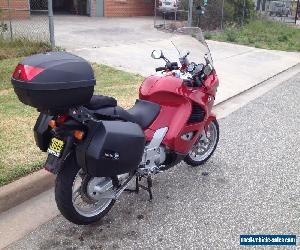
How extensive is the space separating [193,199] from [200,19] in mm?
13944

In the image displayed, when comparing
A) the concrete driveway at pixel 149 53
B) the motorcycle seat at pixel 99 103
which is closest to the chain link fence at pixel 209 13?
the concrete driveway at pixel 149 53

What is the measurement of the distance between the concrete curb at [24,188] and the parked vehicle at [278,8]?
21392mm

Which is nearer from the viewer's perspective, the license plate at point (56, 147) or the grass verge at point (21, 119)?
the license plate at point (56, 147)

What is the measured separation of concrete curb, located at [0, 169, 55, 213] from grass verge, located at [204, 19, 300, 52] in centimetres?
1094

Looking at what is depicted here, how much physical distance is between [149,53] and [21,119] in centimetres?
601

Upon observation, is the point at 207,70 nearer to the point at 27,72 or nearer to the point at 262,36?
the point at 27,72

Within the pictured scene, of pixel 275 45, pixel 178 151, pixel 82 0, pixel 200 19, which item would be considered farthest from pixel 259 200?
pixel 82 0

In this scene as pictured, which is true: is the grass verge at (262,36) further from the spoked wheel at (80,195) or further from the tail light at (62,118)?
the tail light at (62,118)

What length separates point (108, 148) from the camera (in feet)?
9.26

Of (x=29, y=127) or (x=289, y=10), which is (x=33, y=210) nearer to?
(x=29, y=127)

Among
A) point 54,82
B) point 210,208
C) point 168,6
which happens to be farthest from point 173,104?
point 168,6

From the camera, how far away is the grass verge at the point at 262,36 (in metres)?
13.9

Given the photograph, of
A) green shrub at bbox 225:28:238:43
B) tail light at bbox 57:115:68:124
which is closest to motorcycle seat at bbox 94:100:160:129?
tail light at bbox 57:115:68:124

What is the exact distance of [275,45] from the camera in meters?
13.9
